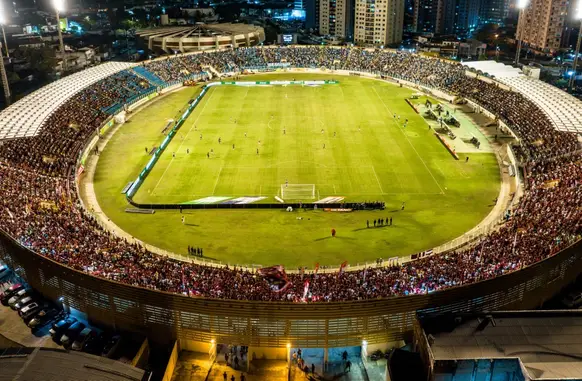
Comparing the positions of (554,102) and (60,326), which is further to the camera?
(554,102)

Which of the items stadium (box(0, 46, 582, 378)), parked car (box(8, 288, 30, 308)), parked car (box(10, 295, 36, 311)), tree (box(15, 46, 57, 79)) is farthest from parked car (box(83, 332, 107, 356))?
tree (box(15, 46, 57, 79))

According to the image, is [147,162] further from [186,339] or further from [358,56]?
[358,56]

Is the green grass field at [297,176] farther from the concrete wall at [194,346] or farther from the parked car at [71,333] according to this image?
the parked car at [71,333]

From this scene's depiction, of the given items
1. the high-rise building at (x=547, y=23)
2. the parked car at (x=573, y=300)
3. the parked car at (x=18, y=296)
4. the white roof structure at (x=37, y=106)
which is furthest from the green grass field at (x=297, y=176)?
the high-rise building at (x=547, y=23)

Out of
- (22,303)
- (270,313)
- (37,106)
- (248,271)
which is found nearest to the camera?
(270,313)

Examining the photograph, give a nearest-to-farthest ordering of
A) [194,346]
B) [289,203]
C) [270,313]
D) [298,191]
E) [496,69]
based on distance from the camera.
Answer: [270,313] → [194,346] → [289,203] → [298,191] → [496,69]

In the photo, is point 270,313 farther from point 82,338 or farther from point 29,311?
point 29,311

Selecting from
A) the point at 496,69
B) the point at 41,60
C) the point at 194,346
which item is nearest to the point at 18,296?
the point at 194,346
